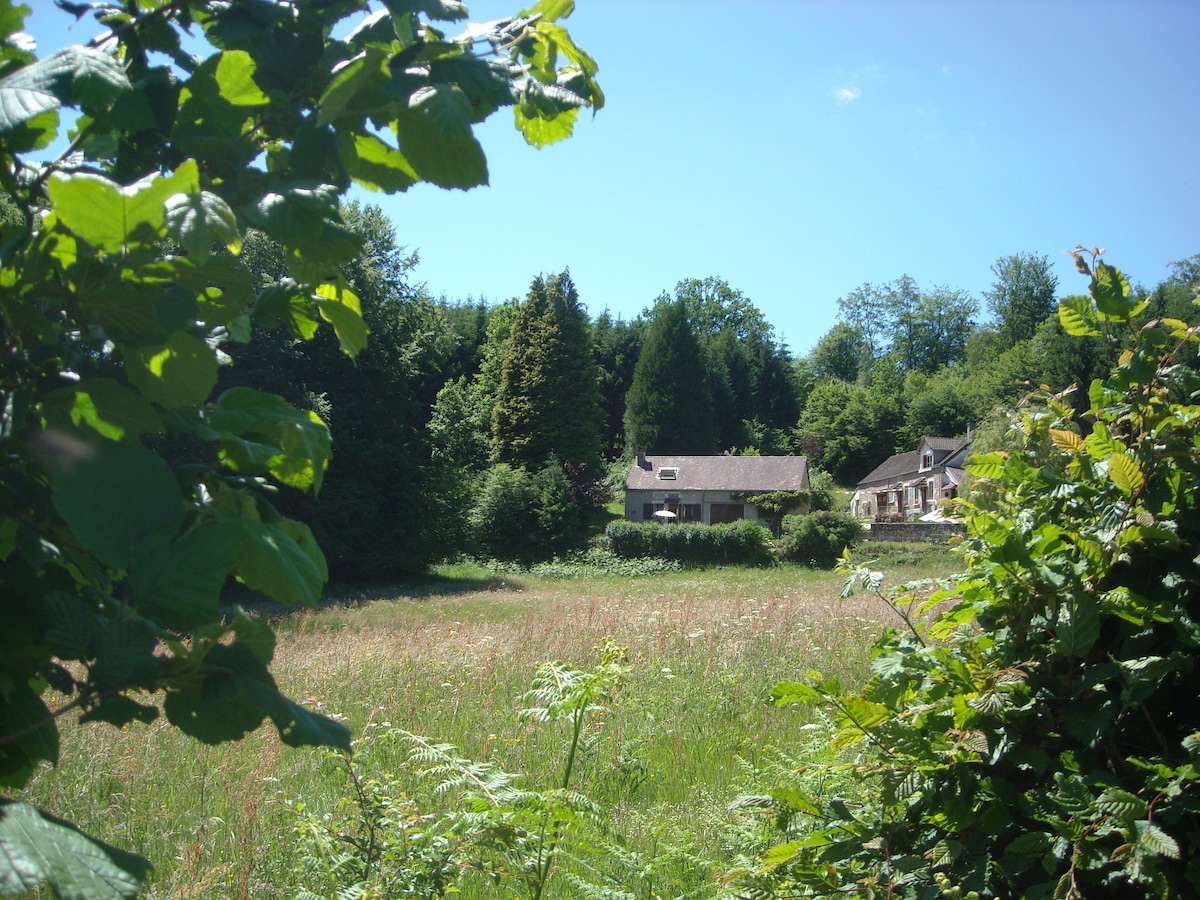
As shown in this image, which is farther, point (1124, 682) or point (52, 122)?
point (1124, 682)

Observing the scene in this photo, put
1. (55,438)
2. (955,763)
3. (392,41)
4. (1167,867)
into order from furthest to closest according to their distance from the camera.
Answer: (955,763), (1167,867), (392,41), (55,438)

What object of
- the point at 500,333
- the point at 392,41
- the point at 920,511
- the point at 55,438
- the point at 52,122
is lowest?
the point at 920,511

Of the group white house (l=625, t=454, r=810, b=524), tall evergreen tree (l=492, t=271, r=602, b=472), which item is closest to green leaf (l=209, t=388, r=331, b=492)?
white house (l=625, t=454, r=810, b=524)

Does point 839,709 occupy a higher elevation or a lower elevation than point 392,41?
lower

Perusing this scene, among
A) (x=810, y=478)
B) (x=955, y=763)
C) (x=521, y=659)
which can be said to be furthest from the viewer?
(x=810, y=478)

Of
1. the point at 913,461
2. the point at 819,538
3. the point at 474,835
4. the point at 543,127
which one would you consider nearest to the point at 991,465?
the point at 543,127

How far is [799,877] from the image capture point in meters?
1.98

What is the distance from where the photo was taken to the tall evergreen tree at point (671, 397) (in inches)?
2339

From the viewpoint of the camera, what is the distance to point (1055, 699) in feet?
6.23

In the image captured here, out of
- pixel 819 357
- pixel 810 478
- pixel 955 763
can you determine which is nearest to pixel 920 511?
pixel 810 478

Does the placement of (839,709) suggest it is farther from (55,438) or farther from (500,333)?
(500,333)

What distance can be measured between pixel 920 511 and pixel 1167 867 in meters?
50.9

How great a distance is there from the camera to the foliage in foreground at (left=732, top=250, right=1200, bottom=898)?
1730 mm

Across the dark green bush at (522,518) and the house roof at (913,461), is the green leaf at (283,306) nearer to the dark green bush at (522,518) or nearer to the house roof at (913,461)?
the dark green bush at (522,518)
